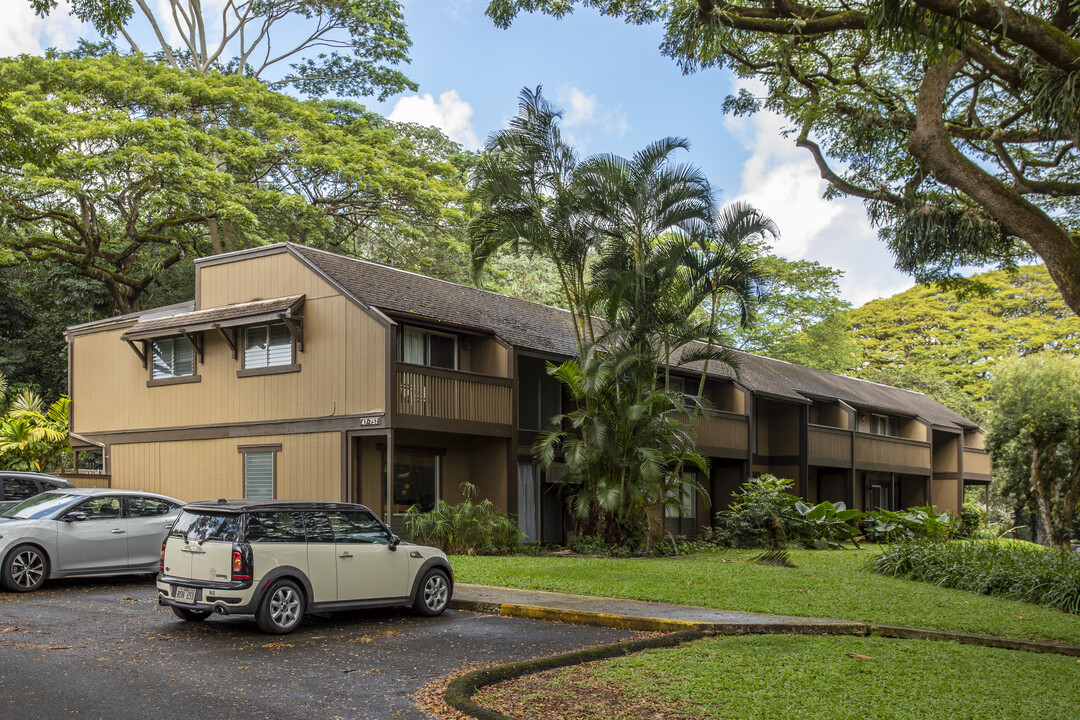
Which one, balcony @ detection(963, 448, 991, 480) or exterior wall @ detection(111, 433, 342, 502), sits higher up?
exterior wall @ detection(111, 433, 342, 502)

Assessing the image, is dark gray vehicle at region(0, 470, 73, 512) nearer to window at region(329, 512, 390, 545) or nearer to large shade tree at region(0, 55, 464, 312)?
window at region(329, 512, 390, 545)

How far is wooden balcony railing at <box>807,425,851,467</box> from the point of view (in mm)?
32031

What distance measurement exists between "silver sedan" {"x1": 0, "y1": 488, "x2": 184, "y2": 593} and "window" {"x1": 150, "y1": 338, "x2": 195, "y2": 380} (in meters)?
8.14

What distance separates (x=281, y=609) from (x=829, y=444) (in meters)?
25.6

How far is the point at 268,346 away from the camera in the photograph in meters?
21.7

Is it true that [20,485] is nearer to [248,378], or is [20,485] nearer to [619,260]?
[248,378]

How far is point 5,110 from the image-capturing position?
16281 millimetres

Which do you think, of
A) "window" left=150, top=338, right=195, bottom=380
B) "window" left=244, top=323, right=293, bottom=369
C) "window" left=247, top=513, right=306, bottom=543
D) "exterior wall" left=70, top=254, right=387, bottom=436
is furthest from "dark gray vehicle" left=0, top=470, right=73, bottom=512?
"window" left=247, top=513, right=306, bottom=543

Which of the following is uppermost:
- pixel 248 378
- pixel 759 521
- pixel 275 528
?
pixel 248 378

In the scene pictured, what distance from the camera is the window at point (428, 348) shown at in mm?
21328

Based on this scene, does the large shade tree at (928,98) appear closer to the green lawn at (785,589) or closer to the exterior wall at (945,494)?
the green lawn at (785,589)

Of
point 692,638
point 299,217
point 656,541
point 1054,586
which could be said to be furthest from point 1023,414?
point 692,638

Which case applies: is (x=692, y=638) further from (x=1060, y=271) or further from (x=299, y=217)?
(x=299, y=217)

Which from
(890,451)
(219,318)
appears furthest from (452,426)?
(890,451)
